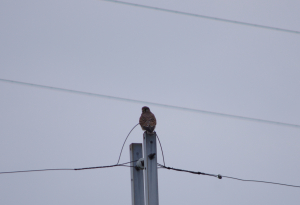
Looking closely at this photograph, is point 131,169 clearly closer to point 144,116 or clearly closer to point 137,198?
point 137,198

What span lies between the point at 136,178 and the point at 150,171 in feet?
2.81

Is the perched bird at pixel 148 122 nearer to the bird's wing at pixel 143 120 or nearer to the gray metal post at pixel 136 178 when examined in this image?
the bird's wing at pixel 143 120

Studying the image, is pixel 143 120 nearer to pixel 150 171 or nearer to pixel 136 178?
pixel 136 178

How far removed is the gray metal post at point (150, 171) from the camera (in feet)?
19.7

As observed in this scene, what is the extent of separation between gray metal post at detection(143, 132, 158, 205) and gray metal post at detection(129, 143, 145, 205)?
2.38ft

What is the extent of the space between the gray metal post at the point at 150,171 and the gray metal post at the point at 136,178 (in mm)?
724

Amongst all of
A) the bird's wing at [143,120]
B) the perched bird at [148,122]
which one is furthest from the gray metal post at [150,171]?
the bird's wing at [143,120]

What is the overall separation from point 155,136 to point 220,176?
4.42 feet

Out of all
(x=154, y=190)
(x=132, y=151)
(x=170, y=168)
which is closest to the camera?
(x=154, y=190)

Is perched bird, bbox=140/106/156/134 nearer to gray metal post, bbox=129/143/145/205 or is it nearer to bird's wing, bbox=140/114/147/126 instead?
bird's wing, bbox=140/114/147/126

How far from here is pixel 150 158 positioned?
241 inches

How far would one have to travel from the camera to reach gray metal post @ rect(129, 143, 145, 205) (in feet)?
22.1

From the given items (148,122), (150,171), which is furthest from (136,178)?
(148,122)

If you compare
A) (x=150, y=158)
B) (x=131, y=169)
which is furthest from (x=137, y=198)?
(x=150, y=158)
